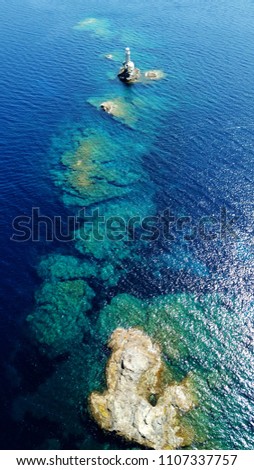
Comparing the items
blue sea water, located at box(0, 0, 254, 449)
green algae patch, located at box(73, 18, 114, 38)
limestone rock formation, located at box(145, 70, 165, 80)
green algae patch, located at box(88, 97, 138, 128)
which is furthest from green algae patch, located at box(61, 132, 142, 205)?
green algae patch, located at box(73, 18, 114, 38)

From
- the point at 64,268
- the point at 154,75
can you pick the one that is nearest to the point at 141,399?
the point at 64,268

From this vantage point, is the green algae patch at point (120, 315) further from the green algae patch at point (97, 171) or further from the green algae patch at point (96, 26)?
the green algae patch at point (96, 26)

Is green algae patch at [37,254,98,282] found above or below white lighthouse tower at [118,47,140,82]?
below

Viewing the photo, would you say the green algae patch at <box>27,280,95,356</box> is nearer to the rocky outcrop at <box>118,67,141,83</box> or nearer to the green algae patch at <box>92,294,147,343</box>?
the green algae patch at <box>92,294,147,343</box>

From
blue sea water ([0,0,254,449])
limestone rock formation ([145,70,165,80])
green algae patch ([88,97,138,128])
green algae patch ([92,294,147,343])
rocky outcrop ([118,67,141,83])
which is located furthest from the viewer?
limestone rock formation ([145,70,165,80])

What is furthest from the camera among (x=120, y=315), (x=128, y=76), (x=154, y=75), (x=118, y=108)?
(x=154, y=75)

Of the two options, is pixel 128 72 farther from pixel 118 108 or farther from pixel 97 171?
pixel 97 171

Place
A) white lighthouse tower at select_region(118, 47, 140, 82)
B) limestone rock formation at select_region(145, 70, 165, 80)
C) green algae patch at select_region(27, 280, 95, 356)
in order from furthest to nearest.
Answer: limestone rock formation at select_region(145, 70, 165, 80) → white lighthouse tower at select_region(118, 47, 140, 82) → green algae patch at select_region(27, 280, 95, 356)
